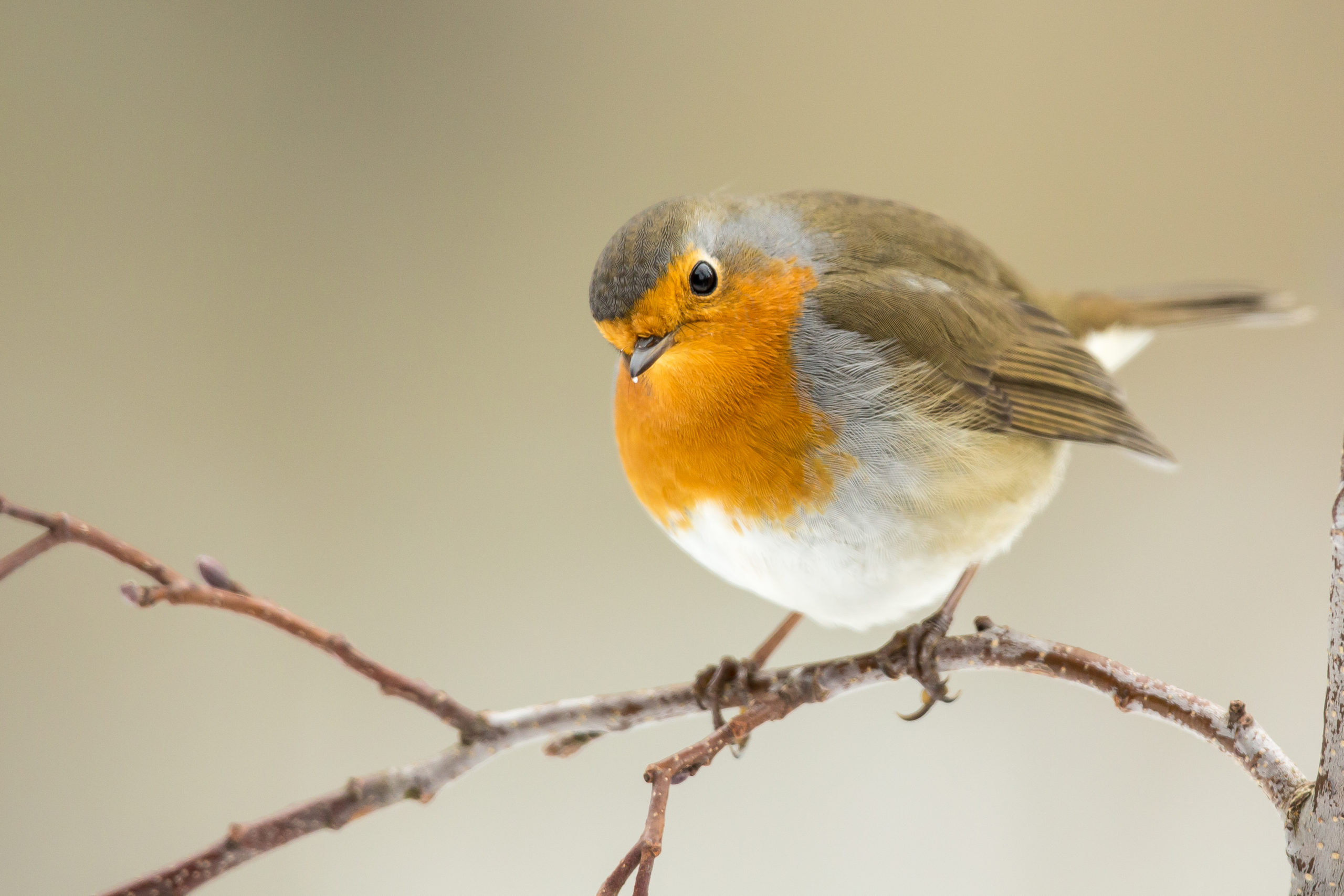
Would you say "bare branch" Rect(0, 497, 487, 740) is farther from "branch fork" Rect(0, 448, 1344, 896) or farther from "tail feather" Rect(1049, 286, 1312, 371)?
"tail feather" Rect(1049, 286, 1312, 371)

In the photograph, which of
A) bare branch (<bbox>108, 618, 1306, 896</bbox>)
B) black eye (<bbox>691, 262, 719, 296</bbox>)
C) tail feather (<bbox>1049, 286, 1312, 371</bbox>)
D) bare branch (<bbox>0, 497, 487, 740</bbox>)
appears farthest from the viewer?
tail feather (<bbox>1049, 286, 1312, 371</bbox>)

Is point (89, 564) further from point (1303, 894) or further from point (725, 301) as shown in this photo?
point (1303, 894)

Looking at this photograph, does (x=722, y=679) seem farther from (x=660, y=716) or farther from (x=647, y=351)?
(x=647, y=351)

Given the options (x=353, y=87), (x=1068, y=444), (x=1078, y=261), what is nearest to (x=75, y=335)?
(x=353, y=87)

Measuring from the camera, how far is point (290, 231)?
3.33 meters

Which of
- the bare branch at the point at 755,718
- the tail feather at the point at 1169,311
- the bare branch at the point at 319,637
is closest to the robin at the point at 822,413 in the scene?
the bare branch at the point at 755,718

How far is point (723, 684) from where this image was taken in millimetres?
1849

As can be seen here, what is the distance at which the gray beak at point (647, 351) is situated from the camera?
1488 millimetres

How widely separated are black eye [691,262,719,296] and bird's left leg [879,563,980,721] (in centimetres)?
59

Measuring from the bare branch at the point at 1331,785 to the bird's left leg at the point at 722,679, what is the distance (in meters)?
0.75

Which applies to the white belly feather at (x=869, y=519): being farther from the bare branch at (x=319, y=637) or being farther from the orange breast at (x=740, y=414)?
the bare branch at (x=319, y=637)

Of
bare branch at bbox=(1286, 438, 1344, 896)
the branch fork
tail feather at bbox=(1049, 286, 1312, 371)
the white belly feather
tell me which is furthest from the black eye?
tail feather at bbox=(1049, 286, 1312, 371)

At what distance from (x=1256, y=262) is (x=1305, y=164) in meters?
0.34

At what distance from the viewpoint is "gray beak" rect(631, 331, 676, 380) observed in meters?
1.49
